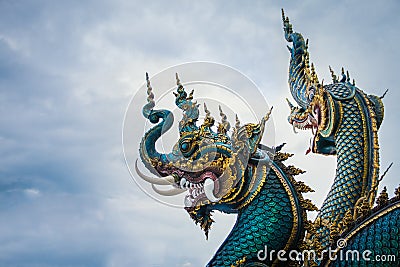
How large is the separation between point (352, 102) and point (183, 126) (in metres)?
3.43

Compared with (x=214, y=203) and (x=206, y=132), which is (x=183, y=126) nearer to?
(x=206, y=132)

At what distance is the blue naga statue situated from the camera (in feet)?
23.5

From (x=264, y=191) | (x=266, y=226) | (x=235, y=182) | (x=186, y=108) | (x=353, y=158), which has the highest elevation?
(x=186, y=108)

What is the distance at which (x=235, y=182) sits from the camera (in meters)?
8.13

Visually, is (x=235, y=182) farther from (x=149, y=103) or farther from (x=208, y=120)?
(x=149, y=103)

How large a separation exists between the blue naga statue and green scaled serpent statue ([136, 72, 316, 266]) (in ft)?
0.04

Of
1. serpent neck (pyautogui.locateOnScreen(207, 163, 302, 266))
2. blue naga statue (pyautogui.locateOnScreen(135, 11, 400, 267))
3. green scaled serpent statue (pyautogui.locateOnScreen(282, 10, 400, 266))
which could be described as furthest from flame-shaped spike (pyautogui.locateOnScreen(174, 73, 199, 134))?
green scaled serpent statue (pyautogui.locateOnScreen(282, 10, 400, 266))

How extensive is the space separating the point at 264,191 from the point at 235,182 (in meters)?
0.42

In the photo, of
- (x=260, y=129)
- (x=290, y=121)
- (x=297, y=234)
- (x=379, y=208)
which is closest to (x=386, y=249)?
(x=379, y=208)

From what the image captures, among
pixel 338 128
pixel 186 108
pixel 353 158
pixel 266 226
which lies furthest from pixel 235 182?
pixel 338 128

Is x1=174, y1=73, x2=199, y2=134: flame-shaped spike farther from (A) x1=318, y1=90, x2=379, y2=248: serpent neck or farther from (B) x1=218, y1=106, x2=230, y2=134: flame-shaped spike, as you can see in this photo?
(A) x1=318, y1=90, x2=379, y2=248: serpent neck

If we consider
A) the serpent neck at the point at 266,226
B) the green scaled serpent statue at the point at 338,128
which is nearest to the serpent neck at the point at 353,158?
the green scaled serpent statue at the point at 338,128

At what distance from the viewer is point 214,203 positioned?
27.3 feet

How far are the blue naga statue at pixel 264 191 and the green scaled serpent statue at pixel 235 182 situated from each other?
13 mm
